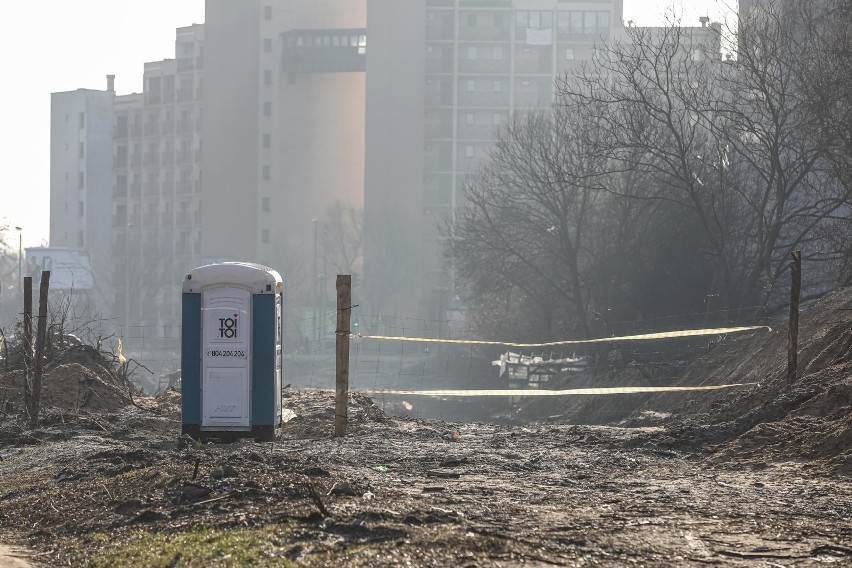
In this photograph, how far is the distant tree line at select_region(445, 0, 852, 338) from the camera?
35.3 meters

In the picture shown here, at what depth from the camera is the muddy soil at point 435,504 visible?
8.83 m

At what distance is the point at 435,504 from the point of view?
10.6 metres

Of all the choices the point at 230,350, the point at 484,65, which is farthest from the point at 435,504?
the point at 484,65

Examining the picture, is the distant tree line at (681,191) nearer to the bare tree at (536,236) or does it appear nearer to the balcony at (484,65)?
the bare tree at (536,236)

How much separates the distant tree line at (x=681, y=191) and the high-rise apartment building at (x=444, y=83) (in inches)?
2553

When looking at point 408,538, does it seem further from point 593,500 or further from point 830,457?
point 830,457

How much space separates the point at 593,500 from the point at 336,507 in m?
2.24

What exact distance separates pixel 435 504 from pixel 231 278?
7641 mm

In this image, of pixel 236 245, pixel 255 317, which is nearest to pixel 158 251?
pixel 236 245

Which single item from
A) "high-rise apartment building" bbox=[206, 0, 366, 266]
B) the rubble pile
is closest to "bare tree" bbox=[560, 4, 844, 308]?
the rubble pile

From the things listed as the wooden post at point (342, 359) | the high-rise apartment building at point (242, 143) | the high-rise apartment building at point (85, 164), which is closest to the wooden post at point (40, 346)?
the wooden post at point (342, 359)

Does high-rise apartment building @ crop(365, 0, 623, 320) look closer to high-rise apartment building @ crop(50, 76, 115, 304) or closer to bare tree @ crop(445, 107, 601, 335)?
high-rise apartment building @ crop(50, 76, 115, 304)

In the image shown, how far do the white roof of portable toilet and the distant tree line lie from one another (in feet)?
59.9

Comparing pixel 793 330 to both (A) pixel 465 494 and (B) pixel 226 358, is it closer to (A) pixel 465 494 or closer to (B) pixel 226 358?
(B) pixel 226 358
